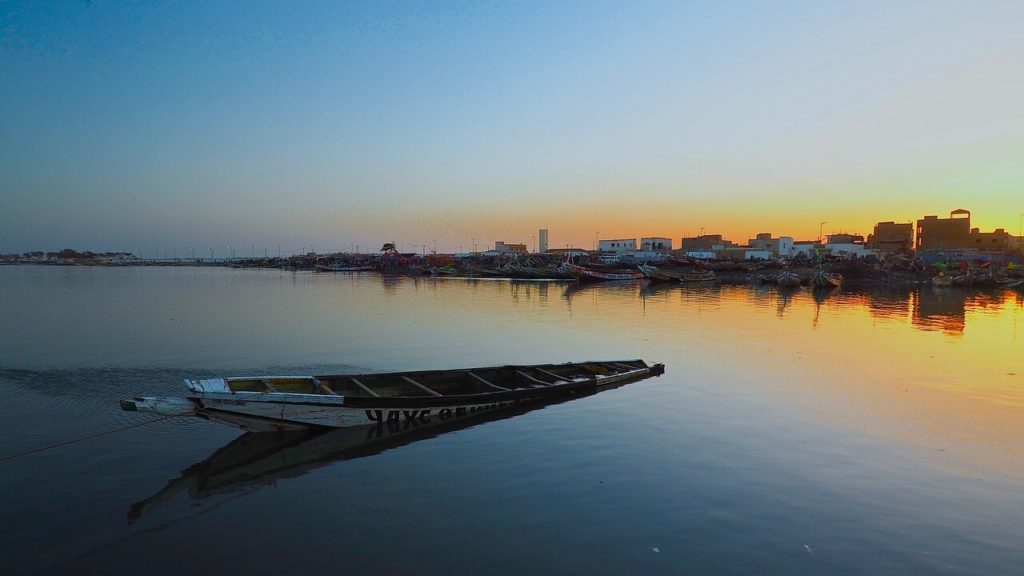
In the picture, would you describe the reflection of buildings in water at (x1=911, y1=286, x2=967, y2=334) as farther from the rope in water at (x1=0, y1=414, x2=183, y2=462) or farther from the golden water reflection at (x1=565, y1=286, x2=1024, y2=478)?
the rope in water at (x1=0, y1=414, x2=183, y2=462)

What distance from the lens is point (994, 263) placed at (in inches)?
3142

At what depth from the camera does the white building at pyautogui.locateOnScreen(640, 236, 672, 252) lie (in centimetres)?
11680

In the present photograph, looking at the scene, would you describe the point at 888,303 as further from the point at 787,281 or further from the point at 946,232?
the point at 946,232

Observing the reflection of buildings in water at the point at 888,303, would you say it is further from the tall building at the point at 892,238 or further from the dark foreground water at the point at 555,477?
the tall building at the point at 892,238

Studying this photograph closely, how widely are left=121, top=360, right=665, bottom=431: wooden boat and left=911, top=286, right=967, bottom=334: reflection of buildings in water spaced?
23.5m

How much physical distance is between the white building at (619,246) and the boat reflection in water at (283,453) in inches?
4247

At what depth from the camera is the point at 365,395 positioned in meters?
11.1

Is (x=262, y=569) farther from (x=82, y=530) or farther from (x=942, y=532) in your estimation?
(x=942, y=532)

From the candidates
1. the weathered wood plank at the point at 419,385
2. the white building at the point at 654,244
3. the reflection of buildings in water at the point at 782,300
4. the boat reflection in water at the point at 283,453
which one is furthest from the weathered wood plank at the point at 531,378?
the white building at the point at 654,244

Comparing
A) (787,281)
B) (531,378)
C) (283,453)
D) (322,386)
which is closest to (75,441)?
(283,453)

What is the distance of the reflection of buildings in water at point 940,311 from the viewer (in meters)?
28.9

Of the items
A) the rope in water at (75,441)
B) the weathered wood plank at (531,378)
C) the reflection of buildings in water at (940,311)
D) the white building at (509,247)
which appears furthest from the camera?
the white building at (509,247)

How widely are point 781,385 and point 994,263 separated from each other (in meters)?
91.6

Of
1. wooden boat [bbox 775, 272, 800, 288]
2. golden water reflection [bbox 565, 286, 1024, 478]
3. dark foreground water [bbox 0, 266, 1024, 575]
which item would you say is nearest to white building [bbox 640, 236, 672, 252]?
wooden boat [bbox 775, 272, 800, 288]
